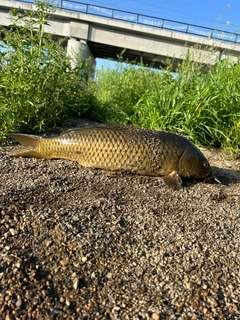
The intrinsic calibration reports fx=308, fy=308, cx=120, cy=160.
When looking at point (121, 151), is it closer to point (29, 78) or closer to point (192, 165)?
point (192, 165)

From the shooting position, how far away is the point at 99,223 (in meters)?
1.89

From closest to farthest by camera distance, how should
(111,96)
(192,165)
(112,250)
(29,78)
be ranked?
(112,250), (192,165), (29,78), (111,96)

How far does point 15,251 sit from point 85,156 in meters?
1.44

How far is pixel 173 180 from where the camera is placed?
2.74 m

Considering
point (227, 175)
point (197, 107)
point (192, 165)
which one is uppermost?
point (197, 107)

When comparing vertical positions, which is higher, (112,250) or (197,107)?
(197,107)

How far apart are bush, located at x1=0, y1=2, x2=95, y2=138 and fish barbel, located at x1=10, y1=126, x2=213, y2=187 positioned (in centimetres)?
69

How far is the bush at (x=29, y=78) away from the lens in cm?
336

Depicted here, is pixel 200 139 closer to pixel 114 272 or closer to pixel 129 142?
pixel 129 142

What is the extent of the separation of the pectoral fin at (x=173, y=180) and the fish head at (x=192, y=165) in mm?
87

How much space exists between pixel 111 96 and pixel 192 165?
4011mm

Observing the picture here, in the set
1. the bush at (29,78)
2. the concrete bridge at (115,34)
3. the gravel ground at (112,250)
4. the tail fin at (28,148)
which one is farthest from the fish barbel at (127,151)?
the concrete bridge at (115,34)

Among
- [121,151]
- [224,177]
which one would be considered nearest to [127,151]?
[121,151]

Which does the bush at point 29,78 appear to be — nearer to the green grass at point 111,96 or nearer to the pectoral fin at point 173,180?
the green grass at point 111,96
